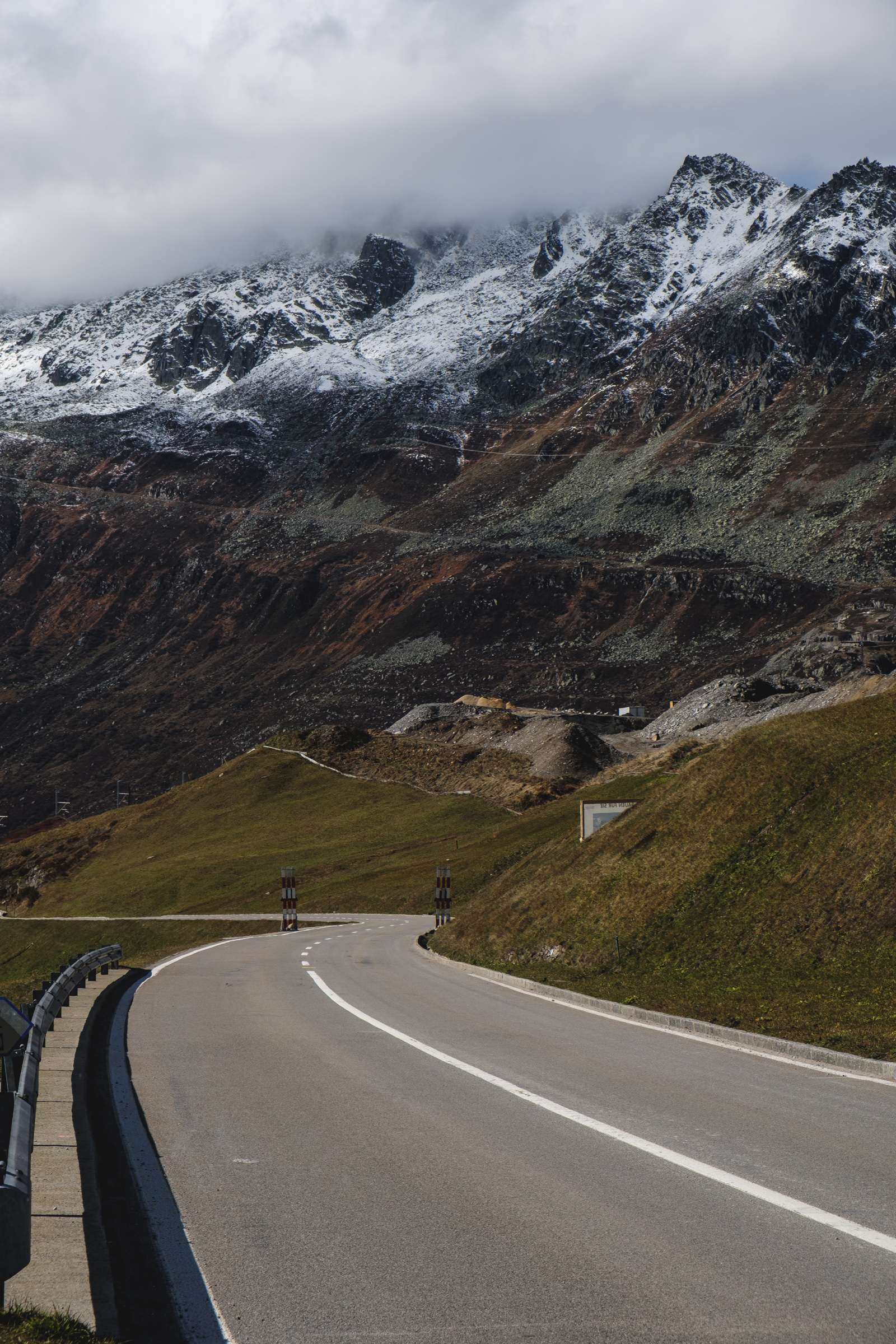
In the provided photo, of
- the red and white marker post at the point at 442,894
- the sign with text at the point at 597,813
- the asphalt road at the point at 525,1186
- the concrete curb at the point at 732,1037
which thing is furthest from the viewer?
the red and white marker post at the point at 442,894

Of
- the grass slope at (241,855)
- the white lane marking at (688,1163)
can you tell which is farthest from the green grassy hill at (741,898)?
the grass slope at (241,855)

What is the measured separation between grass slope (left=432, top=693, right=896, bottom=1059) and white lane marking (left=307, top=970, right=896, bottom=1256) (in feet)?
14.2

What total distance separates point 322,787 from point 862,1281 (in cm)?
9473

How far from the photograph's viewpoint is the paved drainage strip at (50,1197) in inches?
216

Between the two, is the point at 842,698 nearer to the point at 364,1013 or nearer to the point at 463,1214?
the point at 364,1013

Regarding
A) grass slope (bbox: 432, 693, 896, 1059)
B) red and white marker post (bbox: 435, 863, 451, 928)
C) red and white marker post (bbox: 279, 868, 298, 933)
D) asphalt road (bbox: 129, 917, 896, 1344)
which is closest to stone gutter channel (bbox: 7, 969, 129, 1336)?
asphalt road (bbox: 129, 917, 896, 1344)

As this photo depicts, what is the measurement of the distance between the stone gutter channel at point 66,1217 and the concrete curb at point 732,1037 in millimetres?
8126

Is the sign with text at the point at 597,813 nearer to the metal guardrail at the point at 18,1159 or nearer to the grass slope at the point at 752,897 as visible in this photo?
the grass slope at the point at 752,897

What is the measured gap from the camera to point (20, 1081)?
10281 mm

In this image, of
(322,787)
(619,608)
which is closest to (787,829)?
(322,787)

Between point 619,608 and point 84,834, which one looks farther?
point 619,608

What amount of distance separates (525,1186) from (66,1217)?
3110 millimetres

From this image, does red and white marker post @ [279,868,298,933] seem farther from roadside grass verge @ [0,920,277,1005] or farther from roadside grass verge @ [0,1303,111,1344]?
roadside grass verge @ [0,1303,111,1344]

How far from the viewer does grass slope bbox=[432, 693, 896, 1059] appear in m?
18.8
